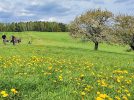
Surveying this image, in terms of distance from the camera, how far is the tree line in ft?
245

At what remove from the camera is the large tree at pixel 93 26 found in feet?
244

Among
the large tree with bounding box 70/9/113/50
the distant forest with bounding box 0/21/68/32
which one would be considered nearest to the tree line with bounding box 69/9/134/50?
the large tree with bounding box 70/9/113/50

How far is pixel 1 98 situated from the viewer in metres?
8.30

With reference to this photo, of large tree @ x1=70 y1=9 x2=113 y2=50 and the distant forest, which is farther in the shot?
the distant forest

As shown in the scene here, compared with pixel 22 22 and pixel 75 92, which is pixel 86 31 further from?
pixel 22 22

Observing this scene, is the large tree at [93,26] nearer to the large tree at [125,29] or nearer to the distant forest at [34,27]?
the large tree at [125,29]

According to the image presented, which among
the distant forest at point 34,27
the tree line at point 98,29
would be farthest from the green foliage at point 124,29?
the distant forest at point 34,27

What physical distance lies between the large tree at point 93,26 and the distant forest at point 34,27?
Result: 10376 centimetres

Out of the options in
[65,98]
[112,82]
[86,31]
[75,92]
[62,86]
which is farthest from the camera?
[86,31]

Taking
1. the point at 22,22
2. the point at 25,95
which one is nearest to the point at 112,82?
the point at 25,95

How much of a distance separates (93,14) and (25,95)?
6908 centimetres

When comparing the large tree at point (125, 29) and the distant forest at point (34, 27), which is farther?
the distant forest at point (34, 27)

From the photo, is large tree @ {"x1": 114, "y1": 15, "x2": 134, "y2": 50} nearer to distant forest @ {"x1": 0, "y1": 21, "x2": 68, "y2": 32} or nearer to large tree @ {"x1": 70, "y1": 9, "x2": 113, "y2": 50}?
large tree @ {"x1": 70, "y1": 9, "x2": 113, "y2": 50}

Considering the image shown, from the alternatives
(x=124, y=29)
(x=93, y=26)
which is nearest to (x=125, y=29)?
(x=124, y=29)
